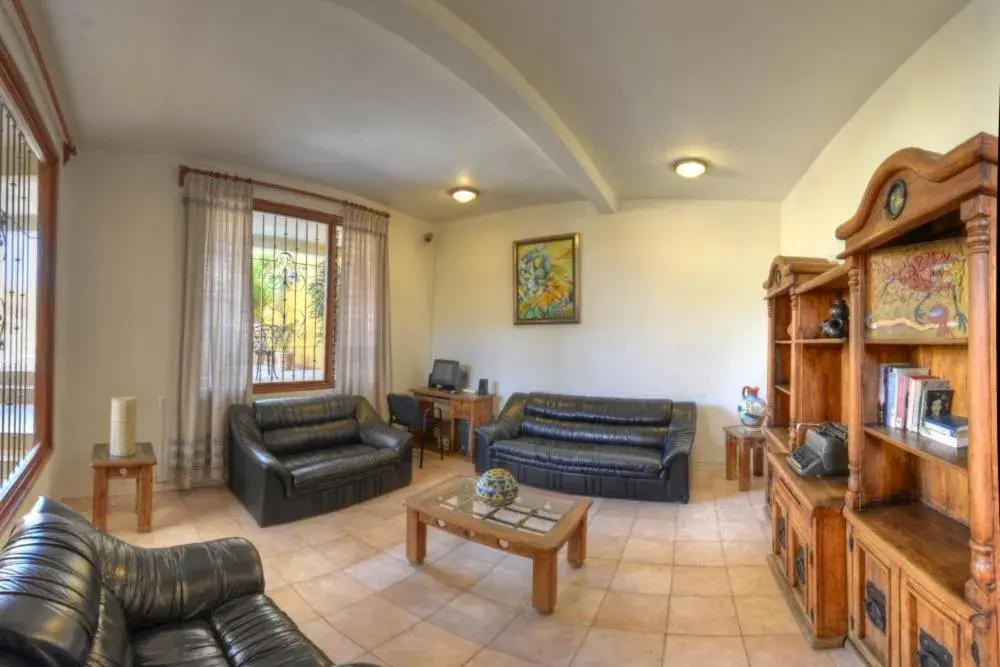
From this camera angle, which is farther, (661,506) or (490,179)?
(490,179)

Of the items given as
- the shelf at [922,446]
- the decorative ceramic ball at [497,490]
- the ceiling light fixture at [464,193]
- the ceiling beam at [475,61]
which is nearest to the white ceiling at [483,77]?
the ceiling beam at [475,61]

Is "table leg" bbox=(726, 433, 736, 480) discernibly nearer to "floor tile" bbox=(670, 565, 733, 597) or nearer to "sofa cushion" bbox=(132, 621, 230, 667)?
"floor tile" bbox=(670, 565, 733, 597)

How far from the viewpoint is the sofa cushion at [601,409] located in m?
4.43

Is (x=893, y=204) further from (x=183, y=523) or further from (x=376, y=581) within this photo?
(x=183, y=523)

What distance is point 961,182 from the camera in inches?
50.9

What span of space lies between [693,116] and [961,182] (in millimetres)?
1800

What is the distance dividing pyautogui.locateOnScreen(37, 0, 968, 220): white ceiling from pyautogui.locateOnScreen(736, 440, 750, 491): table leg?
2.35 meters

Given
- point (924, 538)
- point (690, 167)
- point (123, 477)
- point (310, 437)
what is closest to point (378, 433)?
point (310, 437)

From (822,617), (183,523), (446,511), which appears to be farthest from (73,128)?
(822,617)

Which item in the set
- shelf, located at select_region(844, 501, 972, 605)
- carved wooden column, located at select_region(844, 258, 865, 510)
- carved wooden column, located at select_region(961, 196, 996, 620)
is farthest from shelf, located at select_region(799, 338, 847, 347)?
carved wooden column, located at select_region(961, 196, 996, 620)

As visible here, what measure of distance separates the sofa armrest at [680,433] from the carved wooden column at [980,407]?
8.07 feet

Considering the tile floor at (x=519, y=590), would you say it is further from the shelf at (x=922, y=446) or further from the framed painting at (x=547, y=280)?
the framed painting at (x=547, y=280)

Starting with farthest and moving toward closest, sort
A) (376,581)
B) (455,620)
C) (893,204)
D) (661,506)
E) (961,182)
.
Result: (661,506) → (376,581) → (455,620) → (893,204) → (961,182)

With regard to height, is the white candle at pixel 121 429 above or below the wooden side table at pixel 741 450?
above
